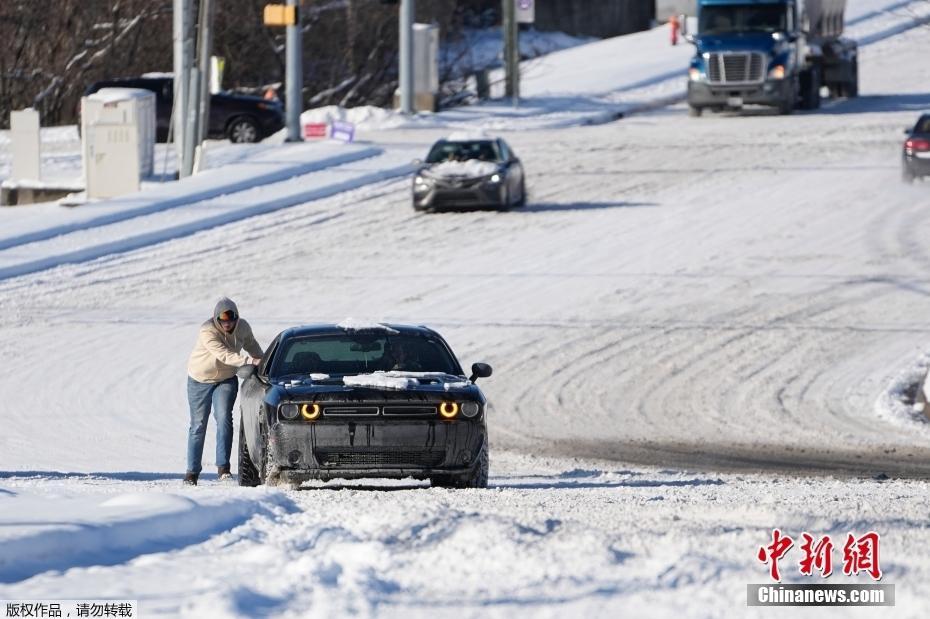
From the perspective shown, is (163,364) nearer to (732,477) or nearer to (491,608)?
(732,477)

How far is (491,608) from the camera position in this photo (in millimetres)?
7148

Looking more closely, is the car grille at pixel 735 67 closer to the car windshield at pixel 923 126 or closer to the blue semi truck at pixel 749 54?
the blue semi truck at pixel 749 54

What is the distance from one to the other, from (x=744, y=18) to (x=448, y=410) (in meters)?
32.3

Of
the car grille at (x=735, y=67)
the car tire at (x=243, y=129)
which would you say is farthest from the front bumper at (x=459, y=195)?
the car tire at (x=243, y=129)

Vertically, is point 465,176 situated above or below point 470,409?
above

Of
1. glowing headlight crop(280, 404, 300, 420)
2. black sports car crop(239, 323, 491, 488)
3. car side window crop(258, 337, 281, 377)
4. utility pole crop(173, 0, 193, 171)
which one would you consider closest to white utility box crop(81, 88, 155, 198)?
utility pole crop(173, 0, 193, 171)

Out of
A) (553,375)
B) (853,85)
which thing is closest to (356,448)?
(553,375)

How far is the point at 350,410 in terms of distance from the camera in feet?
38.4

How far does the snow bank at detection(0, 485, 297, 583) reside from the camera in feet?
25.6

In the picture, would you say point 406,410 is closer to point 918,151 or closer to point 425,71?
point 918,151

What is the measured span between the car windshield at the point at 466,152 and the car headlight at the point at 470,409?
1891 cm

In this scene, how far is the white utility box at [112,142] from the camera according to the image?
3378 centimetres

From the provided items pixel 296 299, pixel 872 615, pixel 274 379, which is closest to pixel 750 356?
pixel 296 299

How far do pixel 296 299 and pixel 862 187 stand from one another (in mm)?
12414
